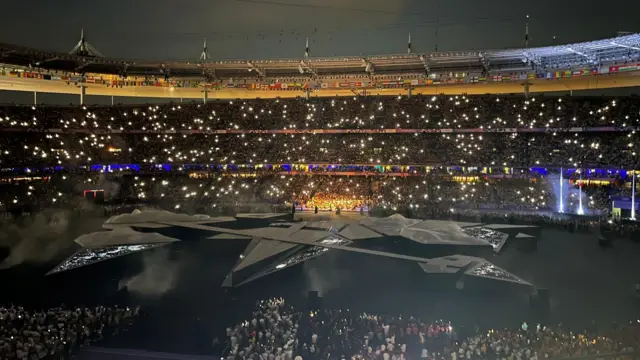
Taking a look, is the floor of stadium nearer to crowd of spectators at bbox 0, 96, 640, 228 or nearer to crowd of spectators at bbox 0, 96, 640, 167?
crowd of spectators at bbox 0, 96, 640, 228

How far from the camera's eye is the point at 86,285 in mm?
17141

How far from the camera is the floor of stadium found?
13.8 m

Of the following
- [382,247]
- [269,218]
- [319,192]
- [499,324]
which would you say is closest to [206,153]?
[319,192]

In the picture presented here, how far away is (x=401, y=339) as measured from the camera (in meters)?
12.4

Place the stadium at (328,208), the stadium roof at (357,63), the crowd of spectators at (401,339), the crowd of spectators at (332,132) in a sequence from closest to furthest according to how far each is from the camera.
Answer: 1. the crowd of spectators at (401,339)
2. the stadium at (328,208)
3. the stadium roof at (357,63)
4. the crowd of spectators at (332,132)

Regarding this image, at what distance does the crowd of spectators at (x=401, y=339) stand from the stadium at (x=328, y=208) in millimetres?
69

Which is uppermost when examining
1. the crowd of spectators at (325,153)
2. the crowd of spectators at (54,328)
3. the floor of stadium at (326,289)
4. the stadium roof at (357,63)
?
the stadium roof at (357,63)

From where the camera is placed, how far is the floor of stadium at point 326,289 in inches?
544

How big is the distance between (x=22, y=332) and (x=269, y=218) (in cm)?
1903

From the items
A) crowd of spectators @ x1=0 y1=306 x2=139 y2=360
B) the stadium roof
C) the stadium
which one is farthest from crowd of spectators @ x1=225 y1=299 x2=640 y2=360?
the stadium roof

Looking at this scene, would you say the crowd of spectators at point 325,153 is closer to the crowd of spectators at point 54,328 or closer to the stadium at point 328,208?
the stadium at point 328,208

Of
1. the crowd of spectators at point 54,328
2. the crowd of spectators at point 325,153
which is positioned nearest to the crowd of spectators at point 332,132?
the crowd of spectators at point 325,153

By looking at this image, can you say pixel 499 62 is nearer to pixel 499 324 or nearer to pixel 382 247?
pixel 382 247

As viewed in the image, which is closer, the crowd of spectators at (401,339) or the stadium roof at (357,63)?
the crowd of spectators at (401,339)
